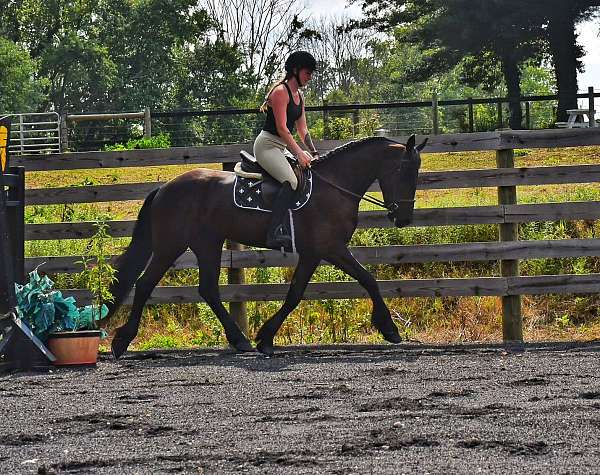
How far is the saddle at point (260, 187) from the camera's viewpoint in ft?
36.1

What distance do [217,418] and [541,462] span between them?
A: 7.15 ft

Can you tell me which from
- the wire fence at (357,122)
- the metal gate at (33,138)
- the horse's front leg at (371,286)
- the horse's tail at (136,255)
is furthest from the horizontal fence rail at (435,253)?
the metal gate at (33,138)

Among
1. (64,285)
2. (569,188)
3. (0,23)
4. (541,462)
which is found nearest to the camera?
(541,462)

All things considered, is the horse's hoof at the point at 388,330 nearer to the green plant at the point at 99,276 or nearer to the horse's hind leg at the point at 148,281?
the horse's hind leg at the point at 148,281

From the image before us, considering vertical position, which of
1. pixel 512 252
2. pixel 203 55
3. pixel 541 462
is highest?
pixel 203 55

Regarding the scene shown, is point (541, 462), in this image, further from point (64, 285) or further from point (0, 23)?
point (0, 23)

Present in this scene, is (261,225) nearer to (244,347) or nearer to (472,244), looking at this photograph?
(244,347)

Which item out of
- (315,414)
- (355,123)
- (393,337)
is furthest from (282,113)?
(355,123)

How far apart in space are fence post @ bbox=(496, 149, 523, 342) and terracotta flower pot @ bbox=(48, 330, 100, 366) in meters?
3.66

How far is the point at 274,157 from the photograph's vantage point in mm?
10906

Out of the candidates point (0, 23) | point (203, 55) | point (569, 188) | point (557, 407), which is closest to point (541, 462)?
point (557, 407)

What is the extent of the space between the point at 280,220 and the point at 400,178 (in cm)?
106

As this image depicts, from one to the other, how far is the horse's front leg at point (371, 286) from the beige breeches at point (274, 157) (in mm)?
690

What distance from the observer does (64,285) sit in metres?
13.3
